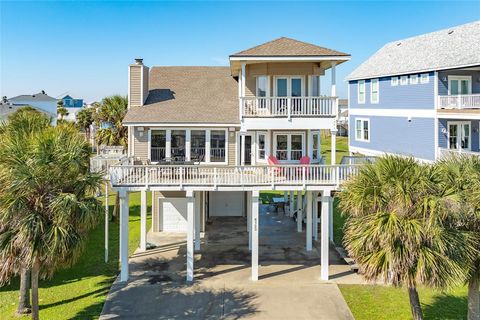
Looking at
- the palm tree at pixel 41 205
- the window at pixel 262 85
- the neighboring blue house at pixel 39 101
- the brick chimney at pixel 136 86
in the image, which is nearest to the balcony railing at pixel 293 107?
the window at pixel 262 85

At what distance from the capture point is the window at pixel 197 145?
21625 millimetres

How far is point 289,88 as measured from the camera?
804 inches

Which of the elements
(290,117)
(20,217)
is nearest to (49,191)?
(20,217)

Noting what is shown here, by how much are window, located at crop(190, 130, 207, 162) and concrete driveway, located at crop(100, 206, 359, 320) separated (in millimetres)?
4835

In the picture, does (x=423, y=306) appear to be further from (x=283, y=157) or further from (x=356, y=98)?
(x=356, y=98)

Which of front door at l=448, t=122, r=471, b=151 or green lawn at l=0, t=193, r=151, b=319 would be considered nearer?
green lawn at l=0, t=193, r=151, b=319

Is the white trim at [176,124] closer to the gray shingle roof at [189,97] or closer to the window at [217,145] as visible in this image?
the gray shingle roof at [189,97]

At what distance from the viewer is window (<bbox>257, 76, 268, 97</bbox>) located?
2053 cm

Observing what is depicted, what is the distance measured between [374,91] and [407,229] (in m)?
18.3

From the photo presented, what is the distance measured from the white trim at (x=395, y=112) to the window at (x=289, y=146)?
7312mm

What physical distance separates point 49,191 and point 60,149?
1354 mm

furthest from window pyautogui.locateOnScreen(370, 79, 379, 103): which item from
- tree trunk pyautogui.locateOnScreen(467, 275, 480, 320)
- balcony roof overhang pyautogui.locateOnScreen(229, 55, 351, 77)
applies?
tree trunk pyautogui.locateOnScreen(467, 275, 480, 320)

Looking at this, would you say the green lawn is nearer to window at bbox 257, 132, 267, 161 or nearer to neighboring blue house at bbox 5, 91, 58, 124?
window at bbox 257, 132, 267, 161

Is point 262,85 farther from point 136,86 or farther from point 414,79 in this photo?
point 414,79
